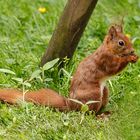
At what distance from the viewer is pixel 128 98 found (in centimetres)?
596

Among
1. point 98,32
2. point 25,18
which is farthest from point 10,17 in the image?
point 98,32

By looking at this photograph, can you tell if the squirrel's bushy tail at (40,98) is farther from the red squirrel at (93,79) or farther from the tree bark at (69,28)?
the tree bark at (69,28)

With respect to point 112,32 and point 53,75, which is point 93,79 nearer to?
point 112,32

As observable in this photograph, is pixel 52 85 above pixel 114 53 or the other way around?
the other way around

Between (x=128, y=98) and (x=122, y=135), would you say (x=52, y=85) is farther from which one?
(x=122, y=135)

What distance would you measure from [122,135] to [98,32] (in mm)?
2712

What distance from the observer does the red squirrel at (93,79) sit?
5992 millimetres

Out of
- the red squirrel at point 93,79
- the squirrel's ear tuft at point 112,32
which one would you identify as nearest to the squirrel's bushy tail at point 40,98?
the red squirrel at point 93,79

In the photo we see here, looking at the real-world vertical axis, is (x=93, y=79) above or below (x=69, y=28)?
below

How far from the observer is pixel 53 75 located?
21.7ft

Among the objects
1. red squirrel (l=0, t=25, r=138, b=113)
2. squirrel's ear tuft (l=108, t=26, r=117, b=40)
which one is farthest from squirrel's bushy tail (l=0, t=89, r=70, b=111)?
squirrel's ear tuft (l=108, t=26, r=117, b=40)

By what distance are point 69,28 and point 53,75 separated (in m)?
0.41

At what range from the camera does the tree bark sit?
6430 millimetres

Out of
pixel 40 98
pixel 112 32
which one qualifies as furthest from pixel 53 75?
pixel 112 32
